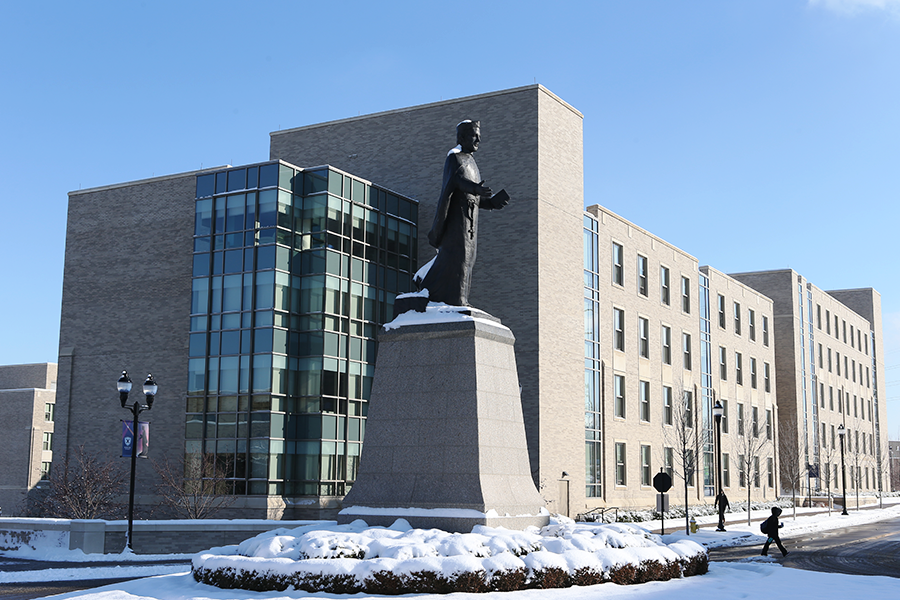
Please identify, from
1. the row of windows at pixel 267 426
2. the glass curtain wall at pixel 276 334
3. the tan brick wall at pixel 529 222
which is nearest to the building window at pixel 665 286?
the tan brick wall at pixel 529 222

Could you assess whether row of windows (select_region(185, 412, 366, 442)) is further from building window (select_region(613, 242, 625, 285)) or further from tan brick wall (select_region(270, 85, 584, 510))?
building window (select_region(613, 242, 625, 285))

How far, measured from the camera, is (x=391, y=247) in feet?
141

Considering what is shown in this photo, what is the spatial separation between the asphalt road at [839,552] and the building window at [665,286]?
54.6 ft

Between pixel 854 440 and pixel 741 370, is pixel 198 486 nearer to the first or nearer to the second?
pixel 741 370

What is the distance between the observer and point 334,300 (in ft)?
127

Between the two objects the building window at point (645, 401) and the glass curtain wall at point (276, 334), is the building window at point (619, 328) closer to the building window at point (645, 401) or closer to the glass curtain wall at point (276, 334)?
the building window at point (645, 401)

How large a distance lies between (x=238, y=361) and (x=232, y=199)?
6.87 meters

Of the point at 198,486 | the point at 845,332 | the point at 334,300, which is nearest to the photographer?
the point at 198,486

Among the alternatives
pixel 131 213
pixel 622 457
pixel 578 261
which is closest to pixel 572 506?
pixel 622 457

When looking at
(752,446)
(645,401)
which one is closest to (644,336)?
(645,401)

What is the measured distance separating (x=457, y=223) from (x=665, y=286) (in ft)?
123

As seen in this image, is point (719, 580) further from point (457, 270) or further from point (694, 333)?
point (694, 333)

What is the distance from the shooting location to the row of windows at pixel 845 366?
8194cm

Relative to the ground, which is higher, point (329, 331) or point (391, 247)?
point (391, 247)
